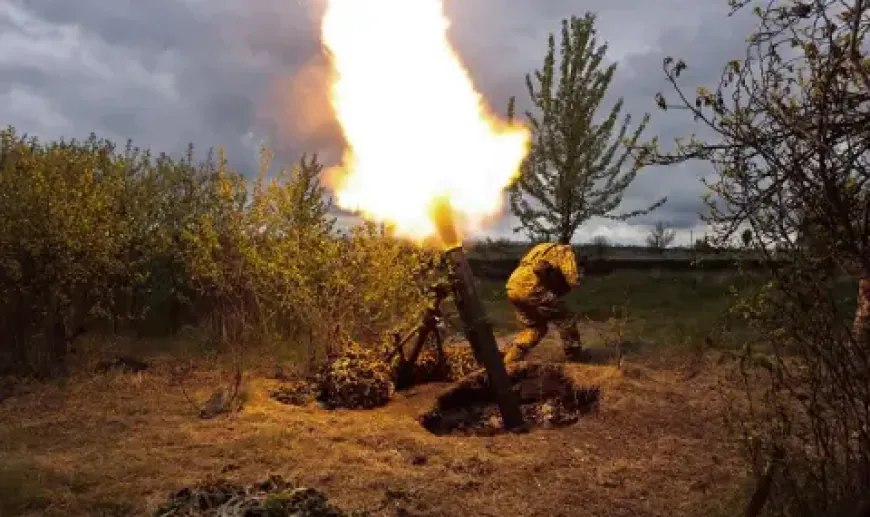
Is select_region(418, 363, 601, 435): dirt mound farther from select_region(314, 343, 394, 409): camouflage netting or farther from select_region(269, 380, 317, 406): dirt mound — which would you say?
select_region(269, 380, 317, 406): dirt mound

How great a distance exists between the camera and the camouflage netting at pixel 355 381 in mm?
9852

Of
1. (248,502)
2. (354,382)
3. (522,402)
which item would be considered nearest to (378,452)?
(354,382)

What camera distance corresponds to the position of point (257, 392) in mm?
10102

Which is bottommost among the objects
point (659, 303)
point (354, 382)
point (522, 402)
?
point (522, 402)

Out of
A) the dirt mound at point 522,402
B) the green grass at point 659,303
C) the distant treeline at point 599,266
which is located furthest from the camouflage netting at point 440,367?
the distant treeline at point 599,266

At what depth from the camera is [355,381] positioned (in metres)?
9.90

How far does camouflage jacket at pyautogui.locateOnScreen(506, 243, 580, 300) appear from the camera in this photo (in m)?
11.8

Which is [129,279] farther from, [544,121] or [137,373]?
[544,121]

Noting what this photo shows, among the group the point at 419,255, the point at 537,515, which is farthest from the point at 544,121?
the point at 537,515

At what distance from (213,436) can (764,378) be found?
Result: 783cm

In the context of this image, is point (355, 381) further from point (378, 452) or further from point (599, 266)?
point (599, 266)

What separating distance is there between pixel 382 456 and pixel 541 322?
17.4ft

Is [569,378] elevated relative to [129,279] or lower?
lower

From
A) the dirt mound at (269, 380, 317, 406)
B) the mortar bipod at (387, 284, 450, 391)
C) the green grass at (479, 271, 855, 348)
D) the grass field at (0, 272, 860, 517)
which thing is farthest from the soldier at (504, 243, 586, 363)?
the dirt mound at (269, 380, 317, 406)
